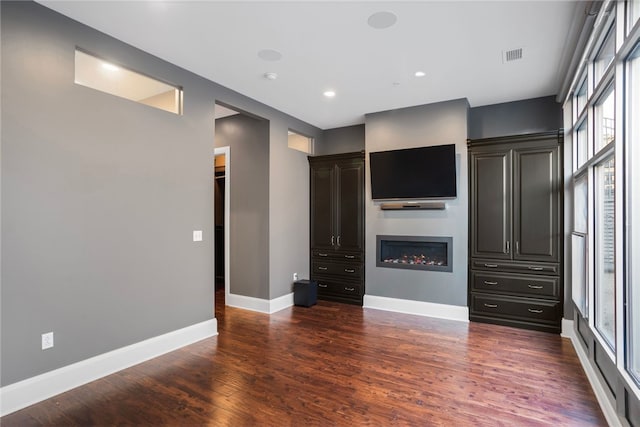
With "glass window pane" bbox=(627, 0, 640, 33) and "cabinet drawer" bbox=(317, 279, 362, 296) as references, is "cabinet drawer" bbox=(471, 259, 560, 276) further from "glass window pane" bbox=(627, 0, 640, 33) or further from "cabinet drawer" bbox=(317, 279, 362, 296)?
"glass window pane" bbox=(627, 0, 640, 33)

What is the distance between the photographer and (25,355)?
Answer: 7.84 ft

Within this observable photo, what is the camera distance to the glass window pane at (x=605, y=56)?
2303 millimetres

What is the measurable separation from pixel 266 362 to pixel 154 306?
1.25 m

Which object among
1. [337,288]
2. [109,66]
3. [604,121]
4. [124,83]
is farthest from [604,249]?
[109,66]

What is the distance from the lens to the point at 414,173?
4707mm

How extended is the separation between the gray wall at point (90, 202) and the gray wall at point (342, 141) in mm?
2522

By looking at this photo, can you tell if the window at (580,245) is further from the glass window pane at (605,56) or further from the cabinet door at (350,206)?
the cabinet door at (350,206)

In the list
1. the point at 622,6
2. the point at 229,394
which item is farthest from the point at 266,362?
the point at 622,6

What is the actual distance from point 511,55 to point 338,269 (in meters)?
3.68

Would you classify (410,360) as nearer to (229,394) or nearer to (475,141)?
(229,394)

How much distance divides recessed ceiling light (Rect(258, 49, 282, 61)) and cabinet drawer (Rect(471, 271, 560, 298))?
364cm

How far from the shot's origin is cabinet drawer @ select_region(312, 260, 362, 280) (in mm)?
5289

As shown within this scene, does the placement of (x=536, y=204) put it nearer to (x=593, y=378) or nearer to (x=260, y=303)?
(x=593, y=378)

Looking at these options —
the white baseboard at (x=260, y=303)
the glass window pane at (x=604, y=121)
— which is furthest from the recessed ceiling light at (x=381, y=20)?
the white baseboard at (x=260, y=303)
